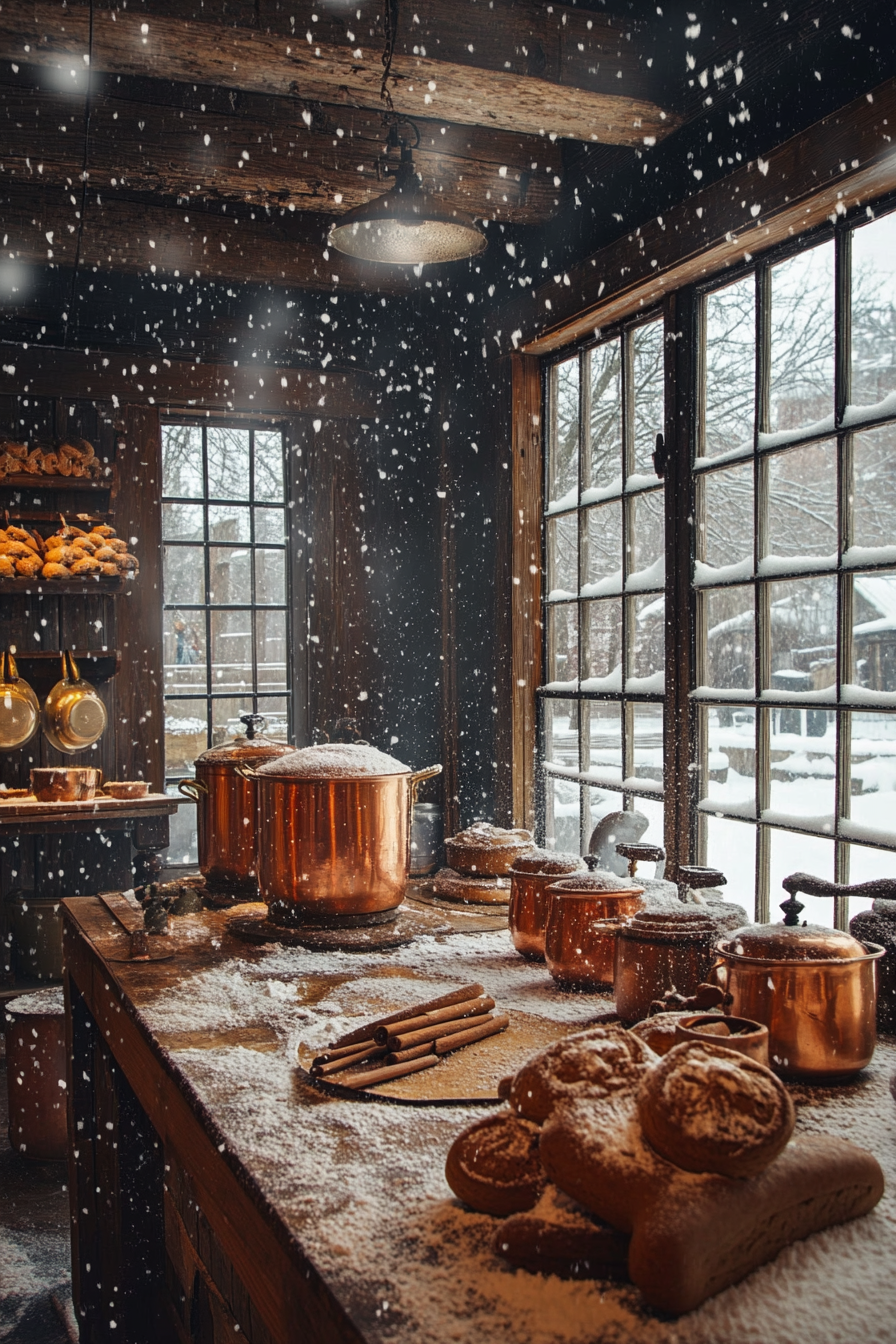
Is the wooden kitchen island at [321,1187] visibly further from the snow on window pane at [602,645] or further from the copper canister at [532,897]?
the snow on window pane at [602,645]

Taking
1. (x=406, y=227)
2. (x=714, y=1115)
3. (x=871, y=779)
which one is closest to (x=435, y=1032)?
(x=714, y=1115)

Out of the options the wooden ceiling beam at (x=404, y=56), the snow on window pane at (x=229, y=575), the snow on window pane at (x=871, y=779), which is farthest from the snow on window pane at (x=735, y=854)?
the snow on window pane at (x=229, y=575)

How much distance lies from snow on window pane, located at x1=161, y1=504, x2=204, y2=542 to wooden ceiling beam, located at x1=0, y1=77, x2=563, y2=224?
4.91 feet

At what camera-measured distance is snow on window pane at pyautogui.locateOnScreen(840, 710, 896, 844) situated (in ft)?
8.01

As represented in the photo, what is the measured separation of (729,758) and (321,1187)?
7.78ft

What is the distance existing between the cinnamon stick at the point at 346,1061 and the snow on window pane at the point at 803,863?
5.37 feet

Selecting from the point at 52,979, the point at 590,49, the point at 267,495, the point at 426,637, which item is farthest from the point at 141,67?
the point at 52,979

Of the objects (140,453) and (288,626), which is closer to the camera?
(140,453)

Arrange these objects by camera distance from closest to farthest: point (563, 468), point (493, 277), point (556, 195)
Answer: point (556, 195) < point (563, 468) < point (493, 277)

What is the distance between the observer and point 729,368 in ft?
10.0

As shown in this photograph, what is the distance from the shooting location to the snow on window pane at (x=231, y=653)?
495 centimetres

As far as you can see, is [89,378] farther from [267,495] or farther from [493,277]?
[493,277]

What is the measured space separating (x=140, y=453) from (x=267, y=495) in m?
0.63

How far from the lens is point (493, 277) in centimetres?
449
